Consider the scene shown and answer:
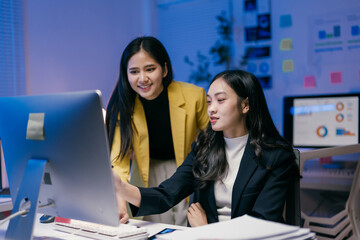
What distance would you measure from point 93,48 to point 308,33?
204 centimetres

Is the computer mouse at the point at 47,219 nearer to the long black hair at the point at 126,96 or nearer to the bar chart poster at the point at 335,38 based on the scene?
the long black hair at the point at 126,96

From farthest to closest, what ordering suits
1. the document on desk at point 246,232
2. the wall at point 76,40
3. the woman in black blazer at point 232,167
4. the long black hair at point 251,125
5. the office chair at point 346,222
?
1. the wall at point 76,40
2. the office chair at point 346,222
3. the long black hair at point 251,125
4. the woman in black blazer at point 232,167
5. the document on desk at point 246,232

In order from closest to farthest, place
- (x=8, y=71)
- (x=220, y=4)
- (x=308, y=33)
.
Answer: (x=8, y=71), (x=308, y=33), (x=220, y=4)

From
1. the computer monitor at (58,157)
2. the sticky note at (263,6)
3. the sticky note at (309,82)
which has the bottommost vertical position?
the computer monitor at (58,157)

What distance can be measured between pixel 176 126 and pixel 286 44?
2.12m

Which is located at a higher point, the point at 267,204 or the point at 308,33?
the point at 308,33

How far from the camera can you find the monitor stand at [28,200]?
1121 millimetres

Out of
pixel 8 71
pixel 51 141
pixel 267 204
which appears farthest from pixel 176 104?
pixel 8 71

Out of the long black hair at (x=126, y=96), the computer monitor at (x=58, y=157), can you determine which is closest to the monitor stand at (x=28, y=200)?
the computer monitor at (x=58, y=157)

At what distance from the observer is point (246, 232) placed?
95 centimetres

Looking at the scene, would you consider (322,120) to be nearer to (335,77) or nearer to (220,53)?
(335,77)

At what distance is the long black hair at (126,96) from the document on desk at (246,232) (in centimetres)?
95

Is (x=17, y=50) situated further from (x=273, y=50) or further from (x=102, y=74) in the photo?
(x=273, y=50)

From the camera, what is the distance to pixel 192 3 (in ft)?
14.0
